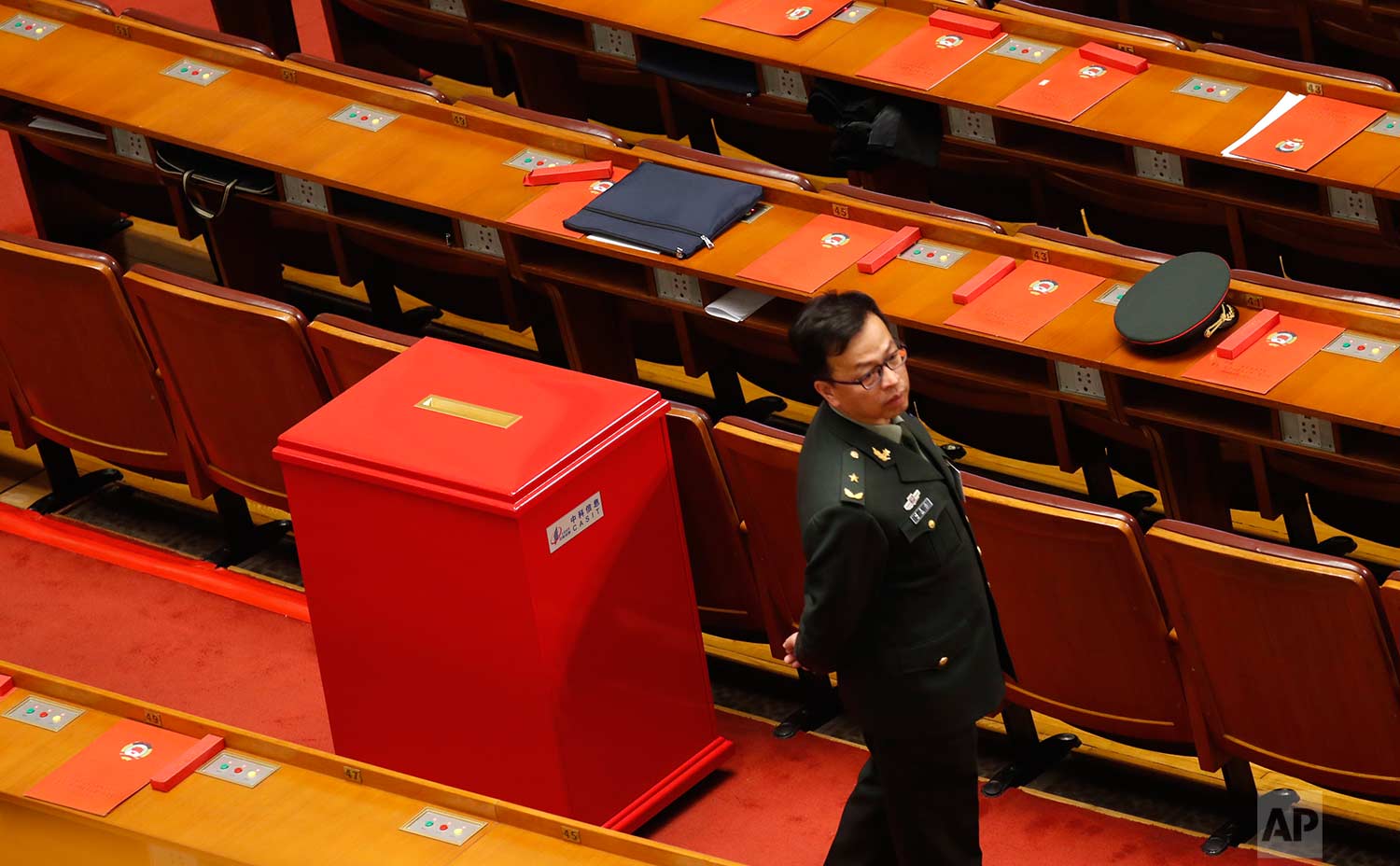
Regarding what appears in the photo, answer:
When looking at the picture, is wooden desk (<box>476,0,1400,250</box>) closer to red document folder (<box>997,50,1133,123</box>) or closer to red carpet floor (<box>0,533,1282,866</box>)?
red document folder (<box>997,50,1133,123</box>)

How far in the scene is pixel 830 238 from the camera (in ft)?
13.1

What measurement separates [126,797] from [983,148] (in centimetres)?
240

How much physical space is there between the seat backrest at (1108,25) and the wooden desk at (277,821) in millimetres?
2465

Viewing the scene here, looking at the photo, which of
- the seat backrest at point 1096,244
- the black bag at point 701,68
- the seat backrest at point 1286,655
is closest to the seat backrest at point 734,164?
the seat backrest at point 1096,244

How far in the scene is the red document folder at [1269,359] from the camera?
138 inches

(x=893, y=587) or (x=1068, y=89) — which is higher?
(x=893, y=587)

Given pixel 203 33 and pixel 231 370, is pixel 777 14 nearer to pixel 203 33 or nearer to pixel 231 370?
pixel 203 33

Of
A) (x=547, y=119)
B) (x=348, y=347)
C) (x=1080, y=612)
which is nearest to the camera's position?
(x=1080, y=612)

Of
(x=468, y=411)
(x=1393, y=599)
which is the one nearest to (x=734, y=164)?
(x=468, y=411)

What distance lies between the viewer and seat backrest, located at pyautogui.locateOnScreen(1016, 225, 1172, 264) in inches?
151

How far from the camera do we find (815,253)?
3938mm

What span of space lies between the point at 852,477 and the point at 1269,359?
1.23 metres

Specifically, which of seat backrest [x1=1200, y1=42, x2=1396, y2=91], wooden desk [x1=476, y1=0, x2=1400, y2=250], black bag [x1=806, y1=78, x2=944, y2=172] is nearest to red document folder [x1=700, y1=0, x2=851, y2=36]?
wooden desk [x1=476, y1=0, x2=1400, y2=250]

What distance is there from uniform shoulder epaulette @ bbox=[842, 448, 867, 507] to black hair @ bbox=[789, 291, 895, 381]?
0.32 feet
